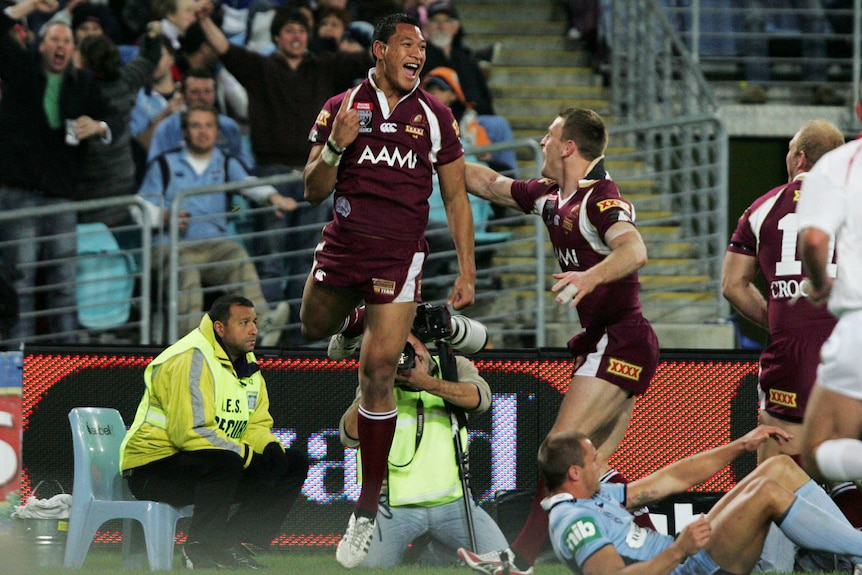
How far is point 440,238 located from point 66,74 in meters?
3.00

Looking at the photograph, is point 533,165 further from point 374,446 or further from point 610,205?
point 374,446

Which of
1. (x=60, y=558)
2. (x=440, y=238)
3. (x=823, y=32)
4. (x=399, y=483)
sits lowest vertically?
(x=60, y=558)

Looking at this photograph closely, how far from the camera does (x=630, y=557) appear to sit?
226 inches

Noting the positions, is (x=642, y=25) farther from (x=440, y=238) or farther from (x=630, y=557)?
(x=630, y=557)

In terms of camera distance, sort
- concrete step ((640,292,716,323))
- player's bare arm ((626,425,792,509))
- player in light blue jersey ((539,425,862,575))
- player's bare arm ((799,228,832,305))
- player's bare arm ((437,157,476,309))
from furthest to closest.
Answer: concrete step ((640,292,716,323)), player's bare arm ((437,157,476,309)), player's bare arm ((626,425,792,509)), player in light blue jersey ((539,425,862,575)), player's bare arm ((799,228,832,305))

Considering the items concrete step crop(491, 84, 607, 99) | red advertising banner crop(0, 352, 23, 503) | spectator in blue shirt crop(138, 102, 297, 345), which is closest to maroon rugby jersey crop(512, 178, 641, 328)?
red advertising banner crop(0, 352, 23, 503)

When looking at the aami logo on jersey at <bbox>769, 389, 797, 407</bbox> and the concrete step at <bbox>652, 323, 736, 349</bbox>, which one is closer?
the aami logo on jersey at <bbox>769, 389, 797, 407</bbox>

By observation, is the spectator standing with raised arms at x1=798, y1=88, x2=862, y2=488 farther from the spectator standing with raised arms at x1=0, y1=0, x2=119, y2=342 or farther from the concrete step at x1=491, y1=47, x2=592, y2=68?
the concrete step at x1=491, y1=47, x2=592, y2=68

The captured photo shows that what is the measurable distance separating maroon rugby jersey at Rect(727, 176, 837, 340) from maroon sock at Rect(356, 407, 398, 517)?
6.44 feet

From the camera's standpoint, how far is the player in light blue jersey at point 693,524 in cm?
550

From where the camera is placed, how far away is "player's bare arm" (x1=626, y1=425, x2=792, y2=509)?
5.98 metres

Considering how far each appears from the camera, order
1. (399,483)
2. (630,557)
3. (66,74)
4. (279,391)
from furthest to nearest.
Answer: (66,74) < (279,391) < (399,483) < (630,557)

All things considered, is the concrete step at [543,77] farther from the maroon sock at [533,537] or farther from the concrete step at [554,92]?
the maroon sock at [533,537]

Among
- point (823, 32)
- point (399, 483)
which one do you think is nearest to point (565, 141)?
point (399, 483)
